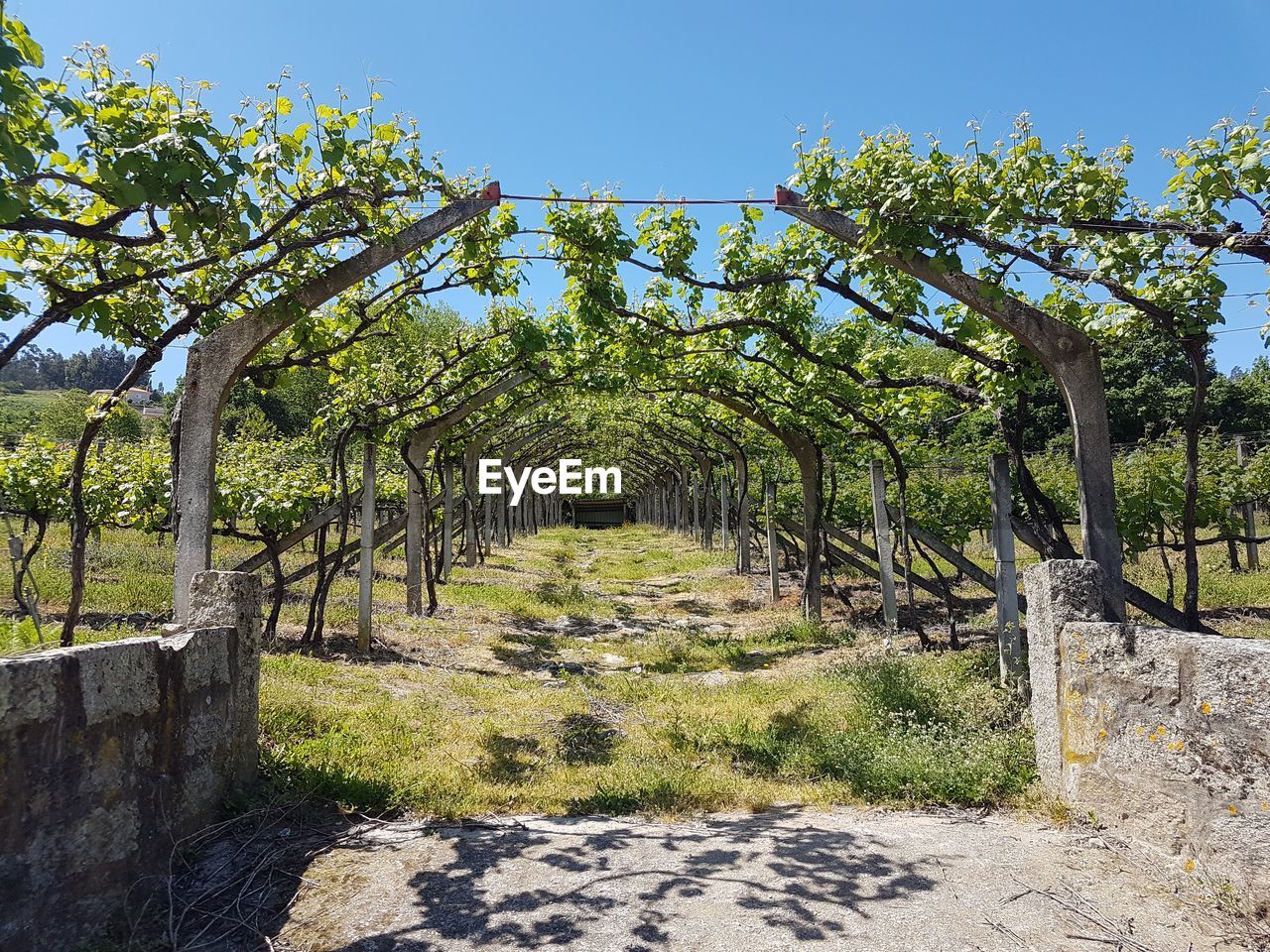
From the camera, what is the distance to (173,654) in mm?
3771

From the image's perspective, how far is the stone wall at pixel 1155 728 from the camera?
122 inches

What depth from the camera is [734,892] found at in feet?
11.6

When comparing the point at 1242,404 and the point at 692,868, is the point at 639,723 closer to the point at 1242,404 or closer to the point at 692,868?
the point at 692,868

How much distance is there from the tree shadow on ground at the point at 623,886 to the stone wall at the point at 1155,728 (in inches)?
40.1

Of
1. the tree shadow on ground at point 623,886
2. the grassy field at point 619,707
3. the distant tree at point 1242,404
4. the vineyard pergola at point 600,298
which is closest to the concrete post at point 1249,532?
the grassy field at point 619,707

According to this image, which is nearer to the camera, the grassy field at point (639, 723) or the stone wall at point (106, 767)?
the stone wall at point (106, 767)

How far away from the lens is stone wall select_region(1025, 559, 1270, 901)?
310cm

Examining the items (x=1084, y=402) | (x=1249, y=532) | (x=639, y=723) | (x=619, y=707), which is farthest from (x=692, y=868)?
(x=1249, y=532)

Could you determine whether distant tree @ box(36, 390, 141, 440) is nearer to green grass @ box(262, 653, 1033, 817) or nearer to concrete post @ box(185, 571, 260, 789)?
green grass @ box(262, 653, 1033, 817)

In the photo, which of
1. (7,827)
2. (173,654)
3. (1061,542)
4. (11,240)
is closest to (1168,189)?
(1061,542)

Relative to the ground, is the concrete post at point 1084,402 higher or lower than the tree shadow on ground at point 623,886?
higher

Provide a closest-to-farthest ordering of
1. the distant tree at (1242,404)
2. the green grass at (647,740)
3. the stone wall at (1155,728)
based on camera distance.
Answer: the stone wall at (1155,728) < the green grass at (647,740) < the distant tree at (1242,404)

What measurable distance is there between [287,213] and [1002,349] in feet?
17.8

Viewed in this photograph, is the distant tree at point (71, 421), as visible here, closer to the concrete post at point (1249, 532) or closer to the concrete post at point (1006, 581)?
the concrete post at point (1006, 581)
